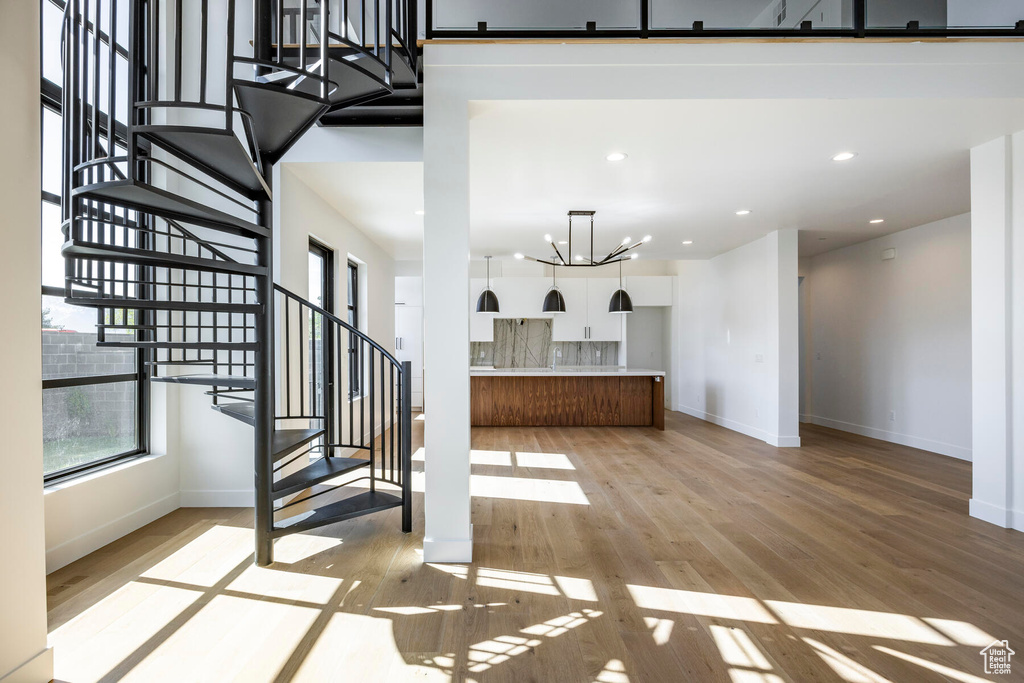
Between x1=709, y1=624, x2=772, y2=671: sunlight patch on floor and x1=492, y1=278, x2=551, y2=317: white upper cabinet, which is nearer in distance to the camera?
x1=709, y1=624, x2=772, y2=671: sunlight patch on floor

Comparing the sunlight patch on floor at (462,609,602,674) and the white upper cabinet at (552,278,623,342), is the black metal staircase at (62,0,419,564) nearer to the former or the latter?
the sunlight patch on floor at (462,609,602,674)

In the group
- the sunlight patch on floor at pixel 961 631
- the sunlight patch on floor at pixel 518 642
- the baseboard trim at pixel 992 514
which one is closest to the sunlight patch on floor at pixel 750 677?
the sunlight patch on floor at pixel 518 642

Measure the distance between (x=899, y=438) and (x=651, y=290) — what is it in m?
4.26

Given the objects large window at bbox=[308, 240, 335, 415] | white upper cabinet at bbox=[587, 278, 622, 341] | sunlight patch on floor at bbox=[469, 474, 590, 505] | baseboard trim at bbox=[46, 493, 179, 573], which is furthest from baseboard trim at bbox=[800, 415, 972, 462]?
baseboard trim at bbox=[46, 493, 179, 573]

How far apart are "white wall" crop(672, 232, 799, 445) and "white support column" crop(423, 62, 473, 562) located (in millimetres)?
4730

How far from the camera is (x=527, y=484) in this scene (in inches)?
171

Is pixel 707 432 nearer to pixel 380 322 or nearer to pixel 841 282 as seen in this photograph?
pixel 841 282

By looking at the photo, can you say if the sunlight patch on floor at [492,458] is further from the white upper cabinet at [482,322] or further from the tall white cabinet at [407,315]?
the tall white cabinet at [407,315]

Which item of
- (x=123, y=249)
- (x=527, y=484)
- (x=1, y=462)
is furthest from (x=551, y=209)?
(x=1, y=462)

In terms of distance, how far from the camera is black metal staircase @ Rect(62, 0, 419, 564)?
210cm

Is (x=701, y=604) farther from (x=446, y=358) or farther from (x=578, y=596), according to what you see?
(x=446, y=358)

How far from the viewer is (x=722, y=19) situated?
3.04 m

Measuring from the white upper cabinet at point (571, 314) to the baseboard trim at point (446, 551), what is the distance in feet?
20.7

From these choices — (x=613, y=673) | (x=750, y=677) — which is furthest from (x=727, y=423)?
(x=613, y=673)
